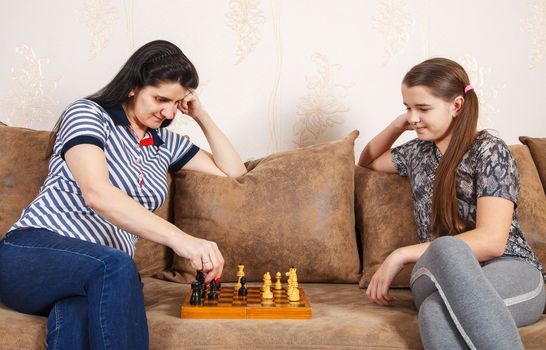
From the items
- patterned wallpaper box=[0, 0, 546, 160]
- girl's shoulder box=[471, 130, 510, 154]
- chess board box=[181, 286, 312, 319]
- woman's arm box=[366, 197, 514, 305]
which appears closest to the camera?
chess board box=[181, 286, 312, 319]

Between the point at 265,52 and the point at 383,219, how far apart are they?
909 mm

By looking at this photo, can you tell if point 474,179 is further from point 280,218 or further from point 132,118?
point 132,118

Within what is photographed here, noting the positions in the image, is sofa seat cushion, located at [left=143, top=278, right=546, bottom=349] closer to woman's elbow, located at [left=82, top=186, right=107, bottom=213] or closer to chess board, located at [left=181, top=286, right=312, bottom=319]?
chess board, located at [left=181, top=286, right=312, bottom=319]

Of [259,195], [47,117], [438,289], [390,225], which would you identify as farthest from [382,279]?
[47,117]

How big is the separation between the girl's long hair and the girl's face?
2cm

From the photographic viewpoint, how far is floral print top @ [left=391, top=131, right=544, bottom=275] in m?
1.92

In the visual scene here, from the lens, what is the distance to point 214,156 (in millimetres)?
2412

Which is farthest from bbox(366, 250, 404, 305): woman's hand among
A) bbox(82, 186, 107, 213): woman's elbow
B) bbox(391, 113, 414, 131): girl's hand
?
bbox(82, 186, 107, 213): woman's elbow

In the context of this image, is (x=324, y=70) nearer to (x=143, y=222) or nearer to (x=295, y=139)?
(x=295, y=139)

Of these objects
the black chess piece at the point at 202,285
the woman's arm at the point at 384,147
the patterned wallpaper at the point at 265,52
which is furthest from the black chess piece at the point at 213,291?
the patterned wallpaper at the point at 265,52

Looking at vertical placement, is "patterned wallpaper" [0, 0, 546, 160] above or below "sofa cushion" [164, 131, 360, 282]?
above

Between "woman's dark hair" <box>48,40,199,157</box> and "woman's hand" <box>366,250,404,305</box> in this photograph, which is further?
"woman's dark hair" <box>48,40,199,157</box>

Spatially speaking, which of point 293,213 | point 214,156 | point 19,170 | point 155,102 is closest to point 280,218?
point 293,213

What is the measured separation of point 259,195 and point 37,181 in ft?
2.54
